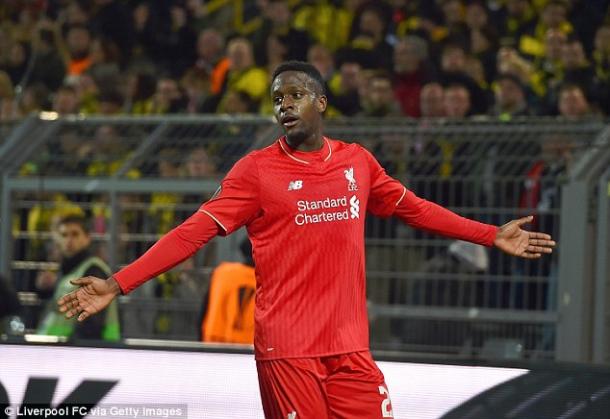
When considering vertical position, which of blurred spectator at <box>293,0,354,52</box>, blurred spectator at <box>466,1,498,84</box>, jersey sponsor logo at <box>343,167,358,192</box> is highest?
→ blurred spectator at <box>293,0,354,52</box>

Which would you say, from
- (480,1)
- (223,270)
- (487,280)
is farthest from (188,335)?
(480,1)

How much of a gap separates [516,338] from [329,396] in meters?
4.28

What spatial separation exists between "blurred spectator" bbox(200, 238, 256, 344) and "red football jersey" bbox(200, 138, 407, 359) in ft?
11.2

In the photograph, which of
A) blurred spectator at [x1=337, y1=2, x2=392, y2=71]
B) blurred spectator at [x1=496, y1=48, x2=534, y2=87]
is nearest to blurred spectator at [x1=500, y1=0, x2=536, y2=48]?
blurred spectator at [x1=496, y1=48, x2=534, y2=87]

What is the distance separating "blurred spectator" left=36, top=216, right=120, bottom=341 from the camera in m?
9.72

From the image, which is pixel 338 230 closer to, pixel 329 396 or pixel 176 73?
pixel 329 396

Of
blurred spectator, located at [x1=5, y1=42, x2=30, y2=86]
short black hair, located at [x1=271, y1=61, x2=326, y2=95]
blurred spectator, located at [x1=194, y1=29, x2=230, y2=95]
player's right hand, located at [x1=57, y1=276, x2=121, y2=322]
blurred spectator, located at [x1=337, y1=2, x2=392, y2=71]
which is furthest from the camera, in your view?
blurred spectator, located at [x1=5, y1=42, x2=30, y2=86]

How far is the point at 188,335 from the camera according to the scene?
411 inches

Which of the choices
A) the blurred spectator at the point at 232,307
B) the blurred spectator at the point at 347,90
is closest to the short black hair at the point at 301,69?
the blurred spectator at the point at 232,307

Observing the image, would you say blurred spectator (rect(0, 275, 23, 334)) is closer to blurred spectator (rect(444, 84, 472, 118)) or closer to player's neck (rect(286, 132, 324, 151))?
blurred spectator (rect(444, 84, 472, 118))

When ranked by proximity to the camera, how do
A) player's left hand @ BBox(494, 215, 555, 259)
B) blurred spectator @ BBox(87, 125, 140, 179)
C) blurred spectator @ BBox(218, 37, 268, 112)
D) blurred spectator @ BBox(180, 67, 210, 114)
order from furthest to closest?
blurred spectator @ BBox(180, 67, 210, 114)
blurred spectator @ BBox(218, 37, 268, 112)
blurred spectator @ BBox(87, 125, 140, 179)
player's left hand @ BBox(494, 215, 555, 259)

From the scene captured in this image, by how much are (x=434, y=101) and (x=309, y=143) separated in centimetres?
603

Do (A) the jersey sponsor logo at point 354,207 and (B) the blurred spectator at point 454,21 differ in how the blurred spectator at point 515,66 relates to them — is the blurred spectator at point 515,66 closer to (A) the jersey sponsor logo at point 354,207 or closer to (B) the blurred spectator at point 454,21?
(B) the blurred spectator at point 454,21

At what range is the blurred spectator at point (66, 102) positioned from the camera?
1403 cm
